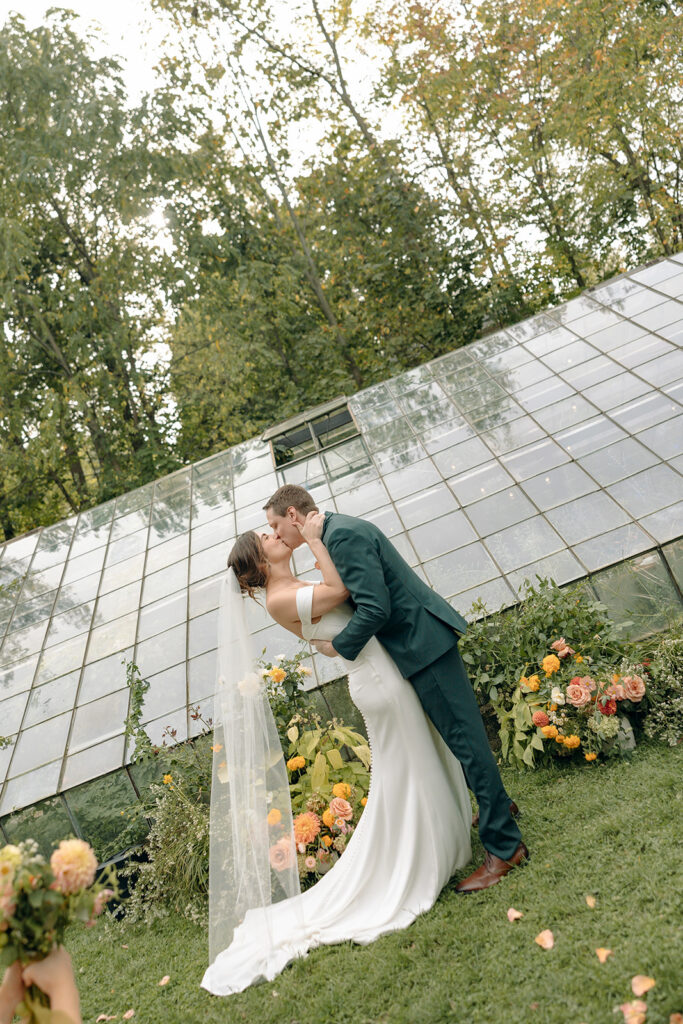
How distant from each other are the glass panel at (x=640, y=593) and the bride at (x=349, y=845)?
82.9 inches

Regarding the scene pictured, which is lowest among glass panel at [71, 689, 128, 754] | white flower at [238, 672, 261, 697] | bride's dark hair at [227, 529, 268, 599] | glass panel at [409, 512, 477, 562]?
glass panel at [71, 689, 128, 754]

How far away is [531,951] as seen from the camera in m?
3.10

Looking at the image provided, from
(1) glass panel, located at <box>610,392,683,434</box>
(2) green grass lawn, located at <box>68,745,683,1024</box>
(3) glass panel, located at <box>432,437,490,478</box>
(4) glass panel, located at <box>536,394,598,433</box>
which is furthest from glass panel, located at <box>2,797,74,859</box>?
(1) glass panel, located at <box>610,392,683,434</box>

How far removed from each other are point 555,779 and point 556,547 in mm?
1888

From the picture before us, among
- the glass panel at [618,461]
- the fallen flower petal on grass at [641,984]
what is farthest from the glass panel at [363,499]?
the fallen flower petal on grass at [641,984]

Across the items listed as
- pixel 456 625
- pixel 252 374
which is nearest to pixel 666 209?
pixel 252 374

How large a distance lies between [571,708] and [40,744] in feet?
13.9

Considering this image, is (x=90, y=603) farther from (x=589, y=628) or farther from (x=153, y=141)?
(x=153, y=141)

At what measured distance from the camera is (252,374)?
16.2 m

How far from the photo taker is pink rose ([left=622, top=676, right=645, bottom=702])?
4.49 meters

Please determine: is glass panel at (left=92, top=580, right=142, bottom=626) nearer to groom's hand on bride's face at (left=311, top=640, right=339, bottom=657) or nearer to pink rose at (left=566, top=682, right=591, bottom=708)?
groom's hand on bride's face at (left=311, top=640, right=339, bottom=657)

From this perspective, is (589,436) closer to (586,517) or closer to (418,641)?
(586,517)

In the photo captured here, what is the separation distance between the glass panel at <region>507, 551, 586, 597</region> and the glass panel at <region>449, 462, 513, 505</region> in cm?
103

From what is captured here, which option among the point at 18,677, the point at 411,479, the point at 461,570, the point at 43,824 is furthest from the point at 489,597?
the point at 18,677
